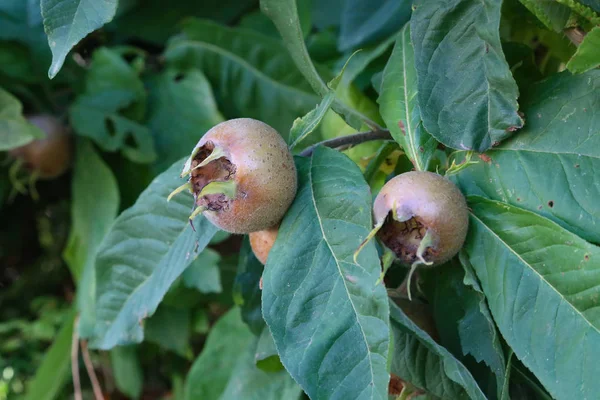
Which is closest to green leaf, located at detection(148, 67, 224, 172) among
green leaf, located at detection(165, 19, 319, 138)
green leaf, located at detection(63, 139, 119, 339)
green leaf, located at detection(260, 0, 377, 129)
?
green leaf, located at detection(165, 19, 319, 138)

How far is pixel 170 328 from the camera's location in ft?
7.25

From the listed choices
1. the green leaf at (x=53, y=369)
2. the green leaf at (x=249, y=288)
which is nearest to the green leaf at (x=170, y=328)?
the green leaf at (x=53, y=369)

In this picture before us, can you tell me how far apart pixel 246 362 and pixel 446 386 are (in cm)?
65

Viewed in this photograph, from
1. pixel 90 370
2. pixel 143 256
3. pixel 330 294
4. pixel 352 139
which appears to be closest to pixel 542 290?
pixel 330 294

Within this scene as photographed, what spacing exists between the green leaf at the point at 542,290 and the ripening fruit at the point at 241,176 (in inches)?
12.7

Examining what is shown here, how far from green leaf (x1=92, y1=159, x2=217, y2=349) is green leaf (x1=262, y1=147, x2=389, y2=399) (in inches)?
7.4

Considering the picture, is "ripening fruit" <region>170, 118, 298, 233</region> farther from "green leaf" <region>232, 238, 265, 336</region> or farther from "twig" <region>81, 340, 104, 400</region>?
"twig" <region>81, 340, 104, 400</region>

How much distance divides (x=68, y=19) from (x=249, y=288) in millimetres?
674

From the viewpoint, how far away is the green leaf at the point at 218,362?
1.76m

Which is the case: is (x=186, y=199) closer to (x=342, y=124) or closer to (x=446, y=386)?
(x=342, y=124)

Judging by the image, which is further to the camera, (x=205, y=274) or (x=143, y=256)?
(x=205, y=274)

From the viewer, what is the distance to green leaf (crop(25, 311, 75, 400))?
2.39m

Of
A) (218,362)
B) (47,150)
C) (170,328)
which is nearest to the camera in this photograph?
(218,362)

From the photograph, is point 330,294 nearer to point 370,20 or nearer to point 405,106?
point 405,106
